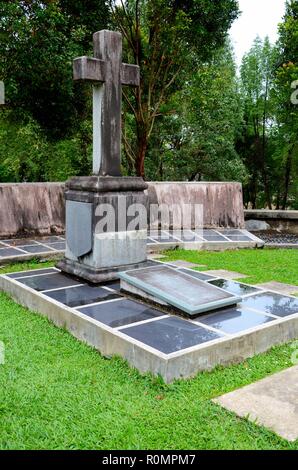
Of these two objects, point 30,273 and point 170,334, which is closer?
point 170,334

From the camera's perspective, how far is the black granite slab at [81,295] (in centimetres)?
459

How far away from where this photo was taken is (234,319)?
4.08m

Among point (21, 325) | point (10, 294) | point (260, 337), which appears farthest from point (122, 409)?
point (10, 294)

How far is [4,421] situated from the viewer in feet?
8.84

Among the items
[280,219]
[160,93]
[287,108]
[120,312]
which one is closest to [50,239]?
[120,312]

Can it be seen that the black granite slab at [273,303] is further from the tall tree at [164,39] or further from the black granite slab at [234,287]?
the tall tree at [164,39]

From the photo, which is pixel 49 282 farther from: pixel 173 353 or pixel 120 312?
pixel 173 353

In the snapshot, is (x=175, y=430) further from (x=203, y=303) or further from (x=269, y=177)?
(x=269, y=177)

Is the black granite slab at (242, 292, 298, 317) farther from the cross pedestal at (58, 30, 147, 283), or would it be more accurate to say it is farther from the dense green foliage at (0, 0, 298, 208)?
the dense green foliage at (0, 0, 298, 208)

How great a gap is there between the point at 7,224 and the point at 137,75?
412 cm

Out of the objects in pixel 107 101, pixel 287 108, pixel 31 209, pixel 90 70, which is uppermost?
pixel 287 108

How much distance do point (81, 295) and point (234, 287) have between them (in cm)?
175

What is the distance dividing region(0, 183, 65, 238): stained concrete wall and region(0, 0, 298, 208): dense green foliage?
2.17 meters

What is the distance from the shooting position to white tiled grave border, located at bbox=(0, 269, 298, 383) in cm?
326
